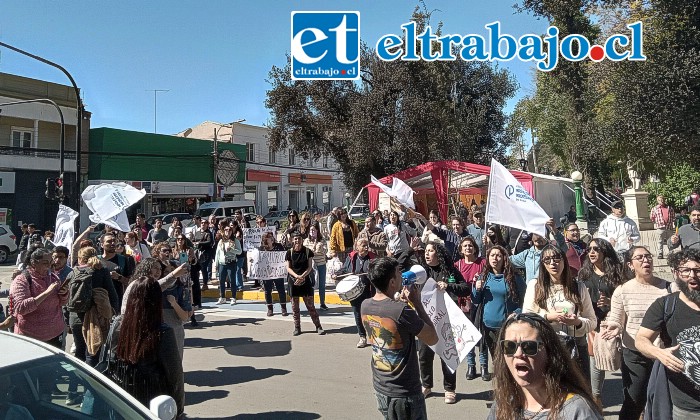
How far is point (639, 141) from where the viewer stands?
58.1 ft

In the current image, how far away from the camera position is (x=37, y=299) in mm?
4738

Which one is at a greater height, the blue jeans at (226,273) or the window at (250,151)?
the window at (250,151)

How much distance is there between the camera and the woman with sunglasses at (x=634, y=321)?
3.87 m

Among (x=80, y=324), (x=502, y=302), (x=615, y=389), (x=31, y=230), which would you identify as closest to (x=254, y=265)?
(x=80, y=324)

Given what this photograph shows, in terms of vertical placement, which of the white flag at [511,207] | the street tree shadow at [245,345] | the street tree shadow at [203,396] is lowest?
the street tree shadow at [203,396]

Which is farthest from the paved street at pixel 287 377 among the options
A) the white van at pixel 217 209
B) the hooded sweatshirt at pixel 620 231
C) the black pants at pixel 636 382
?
the white van at pixel 217 209

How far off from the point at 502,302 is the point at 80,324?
4328 mm

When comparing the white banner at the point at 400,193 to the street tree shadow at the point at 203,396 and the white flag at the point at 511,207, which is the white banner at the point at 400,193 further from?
the street tree shadow at the point at 203,396

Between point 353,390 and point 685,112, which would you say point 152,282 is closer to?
point 353,390

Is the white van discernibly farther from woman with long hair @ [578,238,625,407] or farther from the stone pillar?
woman with long hair @ [578,238,625,407]

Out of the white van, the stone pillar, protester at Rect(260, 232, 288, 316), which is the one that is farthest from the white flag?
the white van

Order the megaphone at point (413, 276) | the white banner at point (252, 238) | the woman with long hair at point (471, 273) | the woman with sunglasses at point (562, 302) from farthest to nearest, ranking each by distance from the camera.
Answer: the white banner at point (252, 238) → the woman with long hair at point (471, 273) → the woman with sunglasses at point (562, 302) → the megaphone at point (413, 276)

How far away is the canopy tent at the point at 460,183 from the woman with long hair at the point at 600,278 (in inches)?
476

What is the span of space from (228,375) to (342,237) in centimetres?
514
